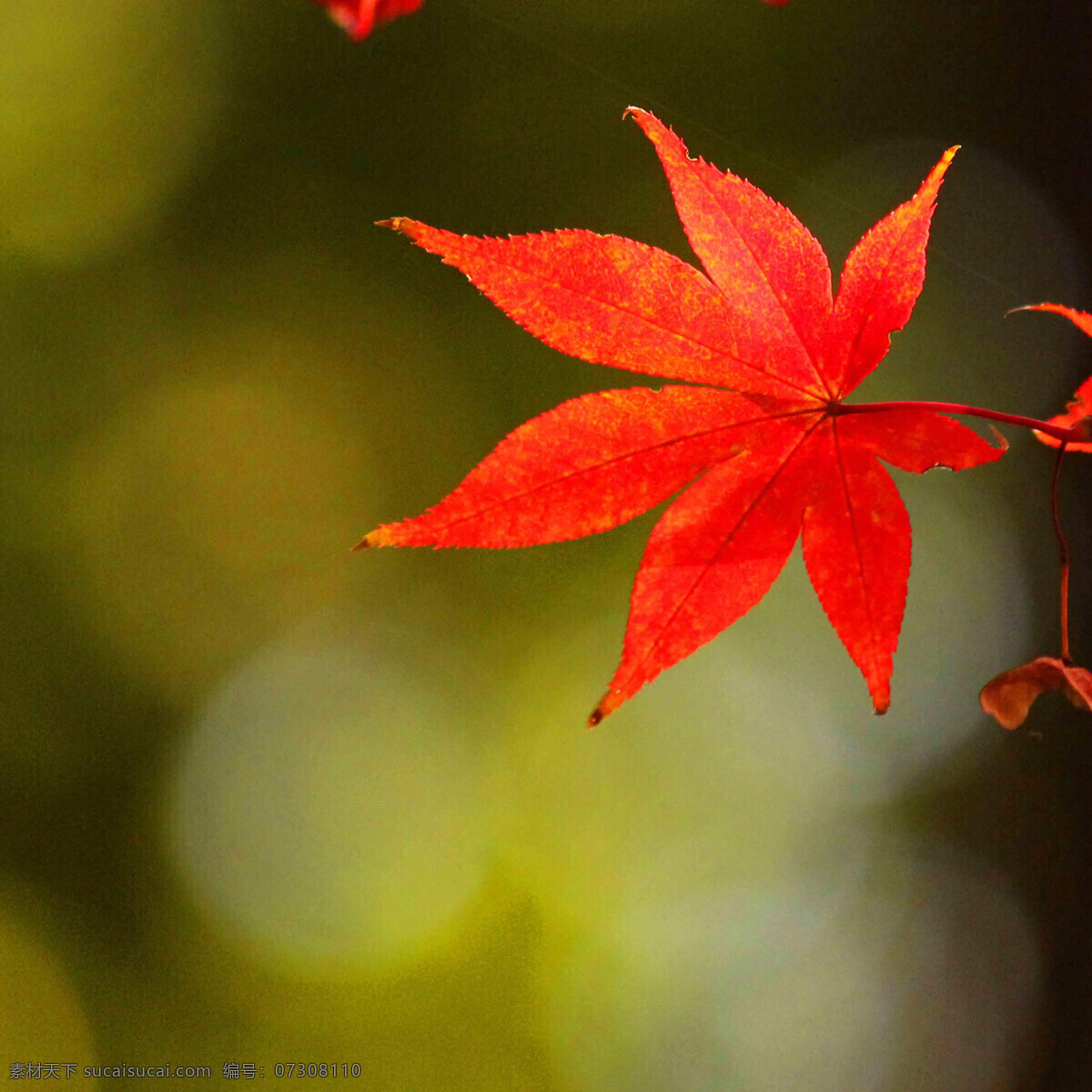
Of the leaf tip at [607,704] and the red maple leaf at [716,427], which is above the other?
the red maple leaf at [716,427]

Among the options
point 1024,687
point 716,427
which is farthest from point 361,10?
point 1024,687

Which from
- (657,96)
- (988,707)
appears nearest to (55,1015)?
(988,707)

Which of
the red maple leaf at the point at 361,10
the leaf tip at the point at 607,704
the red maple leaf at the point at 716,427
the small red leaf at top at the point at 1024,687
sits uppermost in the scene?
the red maple leaf at the point at 361,10

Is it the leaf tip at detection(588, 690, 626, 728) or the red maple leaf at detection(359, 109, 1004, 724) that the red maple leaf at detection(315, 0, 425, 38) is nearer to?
the red maple leaf at detection(359, 109, 1004, 724)

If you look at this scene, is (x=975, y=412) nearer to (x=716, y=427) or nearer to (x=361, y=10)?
(x=716, y=427)

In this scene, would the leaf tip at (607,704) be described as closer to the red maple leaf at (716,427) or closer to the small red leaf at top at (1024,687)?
the red maple leaf at (716,427)

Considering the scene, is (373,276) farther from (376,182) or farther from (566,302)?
(566,302)

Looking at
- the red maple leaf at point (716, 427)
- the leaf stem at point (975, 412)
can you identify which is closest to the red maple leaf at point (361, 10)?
the red maple leaf at point (716, 427)

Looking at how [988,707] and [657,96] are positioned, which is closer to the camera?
[988,707]
